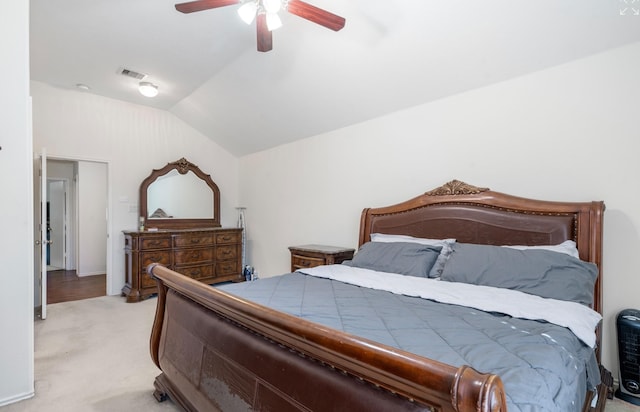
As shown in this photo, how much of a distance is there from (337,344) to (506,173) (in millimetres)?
2458

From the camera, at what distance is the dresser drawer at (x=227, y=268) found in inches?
206

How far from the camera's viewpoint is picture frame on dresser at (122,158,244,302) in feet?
14.8

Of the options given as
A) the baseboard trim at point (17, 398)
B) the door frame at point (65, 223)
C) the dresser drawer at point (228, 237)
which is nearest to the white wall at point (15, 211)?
the baseboard trim at point (17, 398)

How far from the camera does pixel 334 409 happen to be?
3.26ft

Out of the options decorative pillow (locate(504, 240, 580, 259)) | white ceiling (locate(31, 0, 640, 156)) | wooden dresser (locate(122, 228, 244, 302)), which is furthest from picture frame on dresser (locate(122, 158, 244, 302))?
decorative pillow (locate(504, 240, 580, 259))

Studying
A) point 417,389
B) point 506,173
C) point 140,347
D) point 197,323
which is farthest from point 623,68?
point 140,347

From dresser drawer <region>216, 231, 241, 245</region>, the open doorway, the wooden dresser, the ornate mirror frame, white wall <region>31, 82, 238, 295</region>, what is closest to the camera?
white wall <region>31, 82, 238, 295</region>

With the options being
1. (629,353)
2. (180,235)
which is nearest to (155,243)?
(180,235)

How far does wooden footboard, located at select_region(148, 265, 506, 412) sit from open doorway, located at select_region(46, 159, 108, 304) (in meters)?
5.11

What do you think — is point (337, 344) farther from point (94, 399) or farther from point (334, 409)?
point (94, 399)

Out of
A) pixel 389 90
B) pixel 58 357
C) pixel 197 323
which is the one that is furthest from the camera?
pixel 389 90

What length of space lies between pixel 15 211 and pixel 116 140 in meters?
3.00

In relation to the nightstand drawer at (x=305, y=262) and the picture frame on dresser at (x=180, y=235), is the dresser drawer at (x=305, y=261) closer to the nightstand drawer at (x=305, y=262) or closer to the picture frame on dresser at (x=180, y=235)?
the nightstand drawer at (x=305, y=262)

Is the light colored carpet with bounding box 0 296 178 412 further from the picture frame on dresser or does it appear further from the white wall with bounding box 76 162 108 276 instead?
the white wall with bounding box 76 162 108 276
